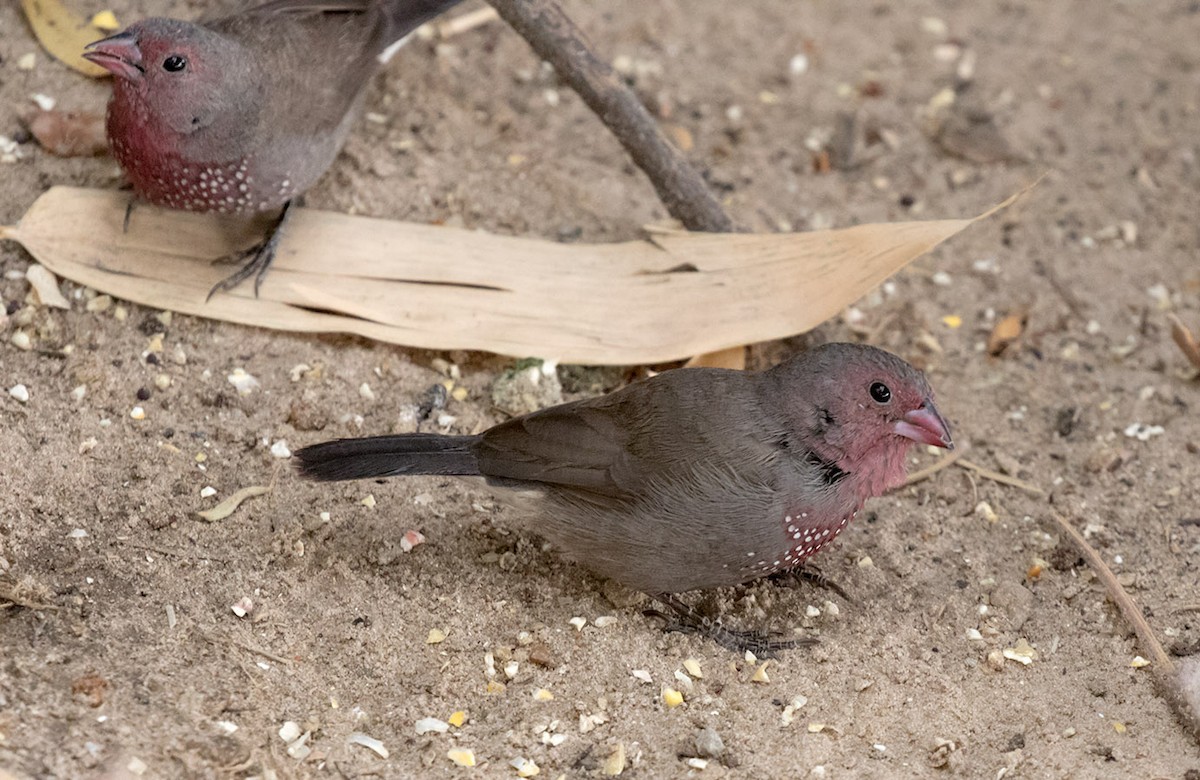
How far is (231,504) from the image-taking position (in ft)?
12.1

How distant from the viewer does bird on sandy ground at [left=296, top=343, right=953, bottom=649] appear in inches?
136

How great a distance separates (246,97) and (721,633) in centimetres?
223

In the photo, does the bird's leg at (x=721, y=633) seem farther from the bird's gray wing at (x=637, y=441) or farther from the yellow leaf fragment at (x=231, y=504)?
the yellow leaf fragment at (x=231, y=504)

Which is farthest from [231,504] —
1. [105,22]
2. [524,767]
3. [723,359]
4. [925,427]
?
[105,22]

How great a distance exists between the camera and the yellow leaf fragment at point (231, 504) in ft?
12.0

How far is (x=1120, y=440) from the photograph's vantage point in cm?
432

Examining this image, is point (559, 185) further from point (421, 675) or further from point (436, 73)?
point (421, 675)

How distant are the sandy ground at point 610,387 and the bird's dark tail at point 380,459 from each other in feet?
0.93

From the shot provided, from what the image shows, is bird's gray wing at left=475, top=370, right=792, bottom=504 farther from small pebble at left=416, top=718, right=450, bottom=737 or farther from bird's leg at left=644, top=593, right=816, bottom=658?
small pebble at left=416, top=718, right=450, bottom=737

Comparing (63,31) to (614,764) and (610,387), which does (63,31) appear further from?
(614,764)

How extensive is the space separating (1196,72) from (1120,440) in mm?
2344

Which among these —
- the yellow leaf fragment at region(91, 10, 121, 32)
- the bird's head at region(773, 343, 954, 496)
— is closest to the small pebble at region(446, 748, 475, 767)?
the bird's head at region(773, 343, 954, 496)

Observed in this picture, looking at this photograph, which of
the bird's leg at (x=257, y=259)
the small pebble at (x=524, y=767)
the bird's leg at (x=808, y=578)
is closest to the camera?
the small pebble at (x=524, y=767)

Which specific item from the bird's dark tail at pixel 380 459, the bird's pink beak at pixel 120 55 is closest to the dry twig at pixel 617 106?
the bird's pink beak at pixel 120 55
